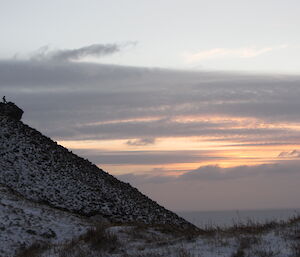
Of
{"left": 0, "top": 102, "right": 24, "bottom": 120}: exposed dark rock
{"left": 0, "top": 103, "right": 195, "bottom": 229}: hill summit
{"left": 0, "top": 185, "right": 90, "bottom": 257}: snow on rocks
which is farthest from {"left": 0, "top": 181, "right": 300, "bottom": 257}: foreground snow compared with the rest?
{"left": 0, "top": 102, "right": 24, "bottom": 120}: exposed dark rock

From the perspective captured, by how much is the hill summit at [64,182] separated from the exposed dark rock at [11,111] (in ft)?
5.85

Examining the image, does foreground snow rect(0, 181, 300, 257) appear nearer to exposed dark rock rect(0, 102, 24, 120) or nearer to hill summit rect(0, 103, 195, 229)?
hill summit rect(0, 103, 195, 229)

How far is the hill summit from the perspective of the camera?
1319 inches

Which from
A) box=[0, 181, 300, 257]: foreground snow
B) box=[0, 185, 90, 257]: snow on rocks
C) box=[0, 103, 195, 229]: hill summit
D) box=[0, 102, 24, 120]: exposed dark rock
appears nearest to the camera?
box=[0, 181, 300, 257]: foreground snow

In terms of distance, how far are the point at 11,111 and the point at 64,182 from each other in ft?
52.4

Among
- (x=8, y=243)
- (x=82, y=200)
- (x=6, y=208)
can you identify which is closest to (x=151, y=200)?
(x=82, y=200)

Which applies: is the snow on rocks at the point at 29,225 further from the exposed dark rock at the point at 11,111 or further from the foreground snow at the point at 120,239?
the exposed dark rock at the point at 11,111

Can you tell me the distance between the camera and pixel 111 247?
59.5 feet

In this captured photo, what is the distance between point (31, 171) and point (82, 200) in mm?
5075

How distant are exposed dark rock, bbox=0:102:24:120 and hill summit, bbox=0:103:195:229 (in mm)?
1782

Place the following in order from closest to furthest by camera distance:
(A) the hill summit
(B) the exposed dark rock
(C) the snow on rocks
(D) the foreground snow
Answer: (D) the foreground snow < (C) the snow on rocks < (A) the hill summit < (B) the exposed dark rock

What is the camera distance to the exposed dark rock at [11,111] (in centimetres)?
4916

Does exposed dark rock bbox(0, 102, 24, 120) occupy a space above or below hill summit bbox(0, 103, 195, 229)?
above

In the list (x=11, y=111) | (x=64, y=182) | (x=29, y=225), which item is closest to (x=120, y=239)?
(x=29, y=225)
